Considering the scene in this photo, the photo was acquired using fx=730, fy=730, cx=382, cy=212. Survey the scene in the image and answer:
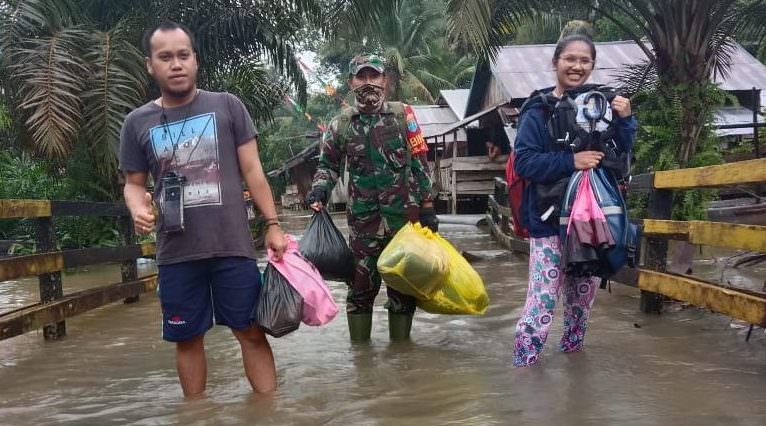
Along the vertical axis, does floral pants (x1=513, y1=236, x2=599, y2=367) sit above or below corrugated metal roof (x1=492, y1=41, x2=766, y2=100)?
below

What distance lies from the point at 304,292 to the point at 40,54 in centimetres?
662

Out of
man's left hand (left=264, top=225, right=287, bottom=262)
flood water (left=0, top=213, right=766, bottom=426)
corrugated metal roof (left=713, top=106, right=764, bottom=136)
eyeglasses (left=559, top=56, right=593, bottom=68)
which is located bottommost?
flood water (left=0, top=213, right=766, bottom=426)

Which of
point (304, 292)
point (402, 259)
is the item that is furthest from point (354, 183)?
point (304, 292)

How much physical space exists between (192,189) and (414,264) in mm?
1284

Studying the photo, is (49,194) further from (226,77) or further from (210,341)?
(210,341)

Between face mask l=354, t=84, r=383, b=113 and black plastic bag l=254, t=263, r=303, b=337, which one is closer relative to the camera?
black plastic bag l=254, t=263, r=303, b=337

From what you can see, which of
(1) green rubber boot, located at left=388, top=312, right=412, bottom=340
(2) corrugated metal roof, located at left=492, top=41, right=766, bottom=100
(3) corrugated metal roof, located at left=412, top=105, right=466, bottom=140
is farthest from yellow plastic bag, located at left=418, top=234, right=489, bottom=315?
(3) corrugated metal roof, located at left=412, top=105, right=466, bottom=140

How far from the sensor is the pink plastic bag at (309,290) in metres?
2.99

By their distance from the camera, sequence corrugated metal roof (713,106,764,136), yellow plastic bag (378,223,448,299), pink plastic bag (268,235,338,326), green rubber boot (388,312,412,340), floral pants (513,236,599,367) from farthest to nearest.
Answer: corrugated metal roof (713,106,764,136) → green rubber boot (388,312,412,340) → yellow plastic bag (378,223,448,299) → floral pants (513,236,599,367) → pink plastic bag (268,235,338,326)

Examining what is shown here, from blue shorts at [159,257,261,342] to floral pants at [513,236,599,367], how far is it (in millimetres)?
1289

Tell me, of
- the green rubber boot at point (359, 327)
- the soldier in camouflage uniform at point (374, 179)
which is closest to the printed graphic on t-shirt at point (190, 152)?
the soldier in camouflage uniform at point (374, 179)

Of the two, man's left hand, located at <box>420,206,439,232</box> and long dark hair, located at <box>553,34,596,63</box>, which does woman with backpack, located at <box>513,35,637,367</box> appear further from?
man's left hand, located at <box>420,206,439,232</box>

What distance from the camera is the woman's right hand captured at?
3.21m

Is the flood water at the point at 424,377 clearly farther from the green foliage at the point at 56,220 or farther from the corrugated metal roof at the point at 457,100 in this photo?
the corrugated metal roof at the point at 457,100
